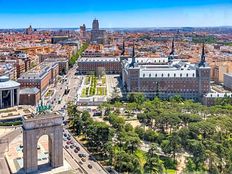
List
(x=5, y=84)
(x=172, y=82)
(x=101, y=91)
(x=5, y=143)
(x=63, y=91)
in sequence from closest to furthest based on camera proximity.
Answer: (x=5, y=143) → (x=5, y=84) → (x=172, y=82) → (x=101, y=91) → (x=63, y=91)

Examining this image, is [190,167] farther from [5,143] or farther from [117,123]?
[5,143]

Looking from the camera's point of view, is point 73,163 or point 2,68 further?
point 2,68

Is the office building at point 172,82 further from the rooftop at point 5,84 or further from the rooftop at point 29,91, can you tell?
the rooftop at point 5,84

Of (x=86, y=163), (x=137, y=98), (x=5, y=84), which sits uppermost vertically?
(x=5, y=84)

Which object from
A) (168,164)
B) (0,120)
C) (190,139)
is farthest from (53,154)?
(0,120)

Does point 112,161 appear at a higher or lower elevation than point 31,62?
lower

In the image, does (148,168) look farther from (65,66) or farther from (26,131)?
(65,66)

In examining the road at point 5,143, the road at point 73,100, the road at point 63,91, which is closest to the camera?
the road at point 5,143

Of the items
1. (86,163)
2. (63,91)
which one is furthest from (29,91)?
(86,163)

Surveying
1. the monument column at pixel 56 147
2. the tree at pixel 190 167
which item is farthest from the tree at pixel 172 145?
the monument column at pixel 56 147
